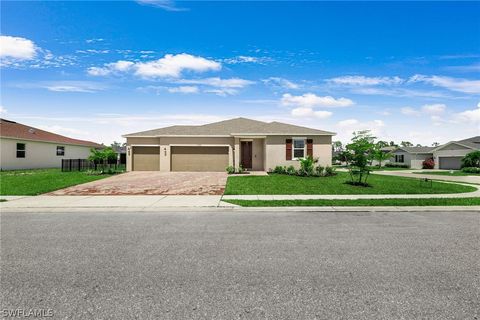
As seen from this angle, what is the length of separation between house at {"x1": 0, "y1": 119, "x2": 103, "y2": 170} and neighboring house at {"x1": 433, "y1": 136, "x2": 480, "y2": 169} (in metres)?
52.3

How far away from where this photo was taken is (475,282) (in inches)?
142

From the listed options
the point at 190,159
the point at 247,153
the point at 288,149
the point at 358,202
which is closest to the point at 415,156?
the point at 288,149

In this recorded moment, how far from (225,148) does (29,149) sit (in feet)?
67.2

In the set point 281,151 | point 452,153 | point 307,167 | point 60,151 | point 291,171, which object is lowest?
point 291,171

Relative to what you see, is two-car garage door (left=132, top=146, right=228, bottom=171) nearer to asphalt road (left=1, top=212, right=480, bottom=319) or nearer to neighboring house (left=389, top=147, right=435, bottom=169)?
asphalt road (left=1, top=212, right=480, bottom=319)

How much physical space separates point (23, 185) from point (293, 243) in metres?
15.5

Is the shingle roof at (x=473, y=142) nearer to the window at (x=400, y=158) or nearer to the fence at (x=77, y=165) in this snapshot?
the window at (x=400, y=158)

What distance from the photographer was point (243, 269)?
4.05 m

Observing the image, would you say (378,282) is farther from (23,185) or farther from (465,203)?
(23,185)

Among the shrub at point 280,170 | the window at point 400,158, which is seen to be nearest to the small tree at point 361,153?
the shrub at point 280,170

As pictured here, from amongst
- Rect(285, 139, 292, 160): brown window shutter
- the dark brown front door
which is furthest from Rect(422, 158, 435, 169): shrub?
the dark brown front door

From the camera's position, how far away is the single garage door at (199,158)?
23.5 metres

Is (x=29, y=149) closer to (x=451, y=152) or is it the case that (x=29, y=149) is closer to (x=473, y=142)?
(x=451, y=152)

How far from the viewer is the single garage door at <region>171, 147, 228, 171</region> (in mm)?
23453
